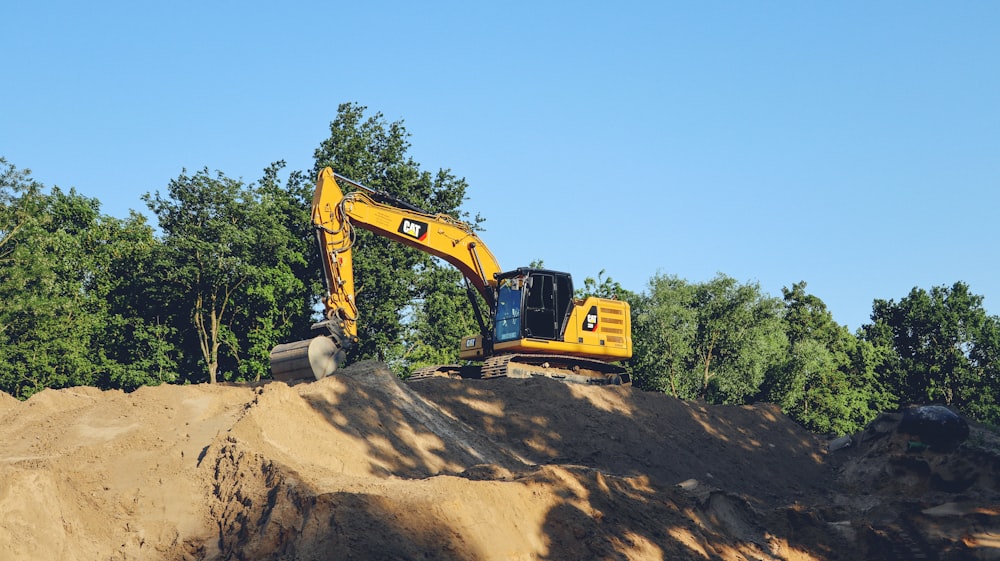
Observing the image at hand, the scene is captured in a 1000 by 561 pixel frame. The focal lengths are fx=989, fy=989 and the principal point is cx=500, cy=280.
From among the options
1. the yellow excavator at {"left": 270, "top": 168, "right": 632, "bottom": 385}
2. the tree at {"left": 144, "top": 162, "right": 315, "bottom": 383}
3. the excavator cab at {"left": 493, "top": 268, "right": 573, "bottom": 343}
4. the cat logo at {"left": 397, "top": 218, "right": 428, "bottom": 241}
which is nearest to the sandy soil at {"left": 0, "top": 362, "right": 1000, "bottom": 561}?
the yellow excavator at {"left": 270, "top": 168, "right": 632, "bottom": 385}

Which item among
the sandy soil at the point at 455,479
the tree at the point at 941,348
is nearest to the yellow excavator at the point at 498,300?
the sandy soil at the point at 455,479

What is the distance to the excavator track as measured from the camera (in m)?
27.1

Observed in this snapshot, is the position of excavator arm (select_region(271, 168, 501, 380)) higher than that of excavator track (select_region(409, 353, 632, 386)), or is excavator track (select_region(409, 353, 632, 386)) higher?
excavator arm (select_region(271, 168, 501, 380))

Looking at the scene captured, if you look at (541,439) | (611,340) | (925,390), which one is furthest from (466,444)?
(925,390)

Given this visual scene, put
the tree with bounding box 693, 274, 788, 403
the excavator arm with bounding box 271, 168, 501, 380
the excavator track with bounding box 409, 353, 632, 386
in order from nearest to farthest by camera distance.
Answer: the excavator arm with bounding box 271, 168, 501, 380 → the excavator track with bounding box 409, 353, 632, 386 → the tree with bounding box 693, 274, 788, 403

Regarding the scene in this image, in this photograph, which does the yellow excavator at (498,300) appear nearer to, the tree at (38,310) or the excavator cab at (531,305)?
the excavator cab at (531,305)

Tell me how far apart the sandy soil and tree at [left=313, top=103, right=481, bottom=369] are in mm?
13923

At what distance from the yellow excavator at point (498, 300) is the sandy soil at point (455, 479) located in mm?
1358

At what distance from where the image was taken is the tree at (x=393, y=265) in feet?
129

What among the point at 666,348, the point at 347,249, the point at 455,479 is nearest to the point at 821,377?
the point at 666,348

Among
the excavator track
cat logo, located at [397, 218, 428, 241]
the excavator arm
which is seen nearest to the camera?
the excavator arm

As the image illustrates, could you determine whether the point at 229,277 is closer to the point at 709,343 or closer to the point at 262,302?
the point at 262,302

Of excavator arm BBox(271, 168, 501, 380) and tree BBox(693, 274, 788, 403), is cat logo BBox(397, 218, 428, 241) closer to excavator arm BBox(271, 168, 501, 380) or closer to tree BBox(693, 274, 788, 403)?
excavator arm BBox(271, 168, 501, 380)

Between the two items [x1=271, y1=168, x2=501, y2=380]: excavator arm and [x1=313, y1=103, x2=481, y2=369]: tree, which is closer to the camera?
[x1=271, y1=168, x2=501, y2=380]: excavator arm
